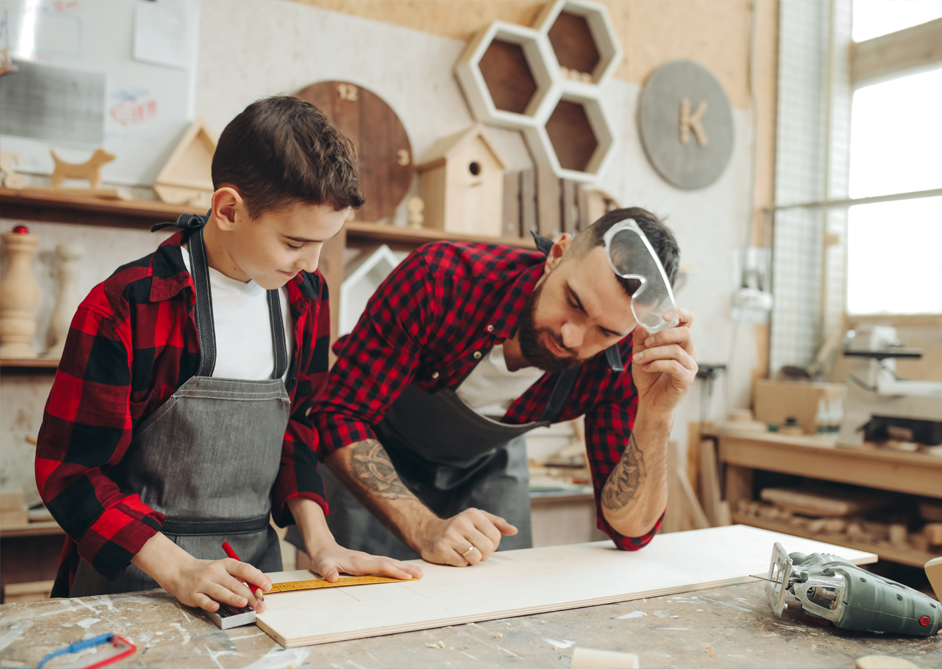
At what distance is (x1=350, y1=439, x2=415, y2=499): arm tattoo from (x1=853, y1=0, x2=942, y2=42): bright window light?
3515mm

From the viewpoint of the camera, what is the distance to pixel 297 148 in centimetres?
106

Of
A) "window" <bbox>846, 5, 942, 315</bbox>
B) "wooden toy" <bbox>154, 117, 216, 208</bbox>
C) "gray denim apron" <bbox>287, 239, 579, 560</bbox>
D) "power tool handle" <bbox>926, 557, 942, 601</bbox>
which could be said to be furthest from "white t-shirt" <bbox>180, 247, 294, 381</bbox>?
"window" <bbox>846, 5, 942, 315</bbox>

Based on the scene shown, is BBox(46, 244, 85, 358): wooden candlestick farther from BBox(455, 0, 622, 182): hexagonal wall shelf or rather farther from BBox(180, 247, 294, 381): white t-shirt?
BBox(455, 0, 622, 182): hexagonal wall shelf

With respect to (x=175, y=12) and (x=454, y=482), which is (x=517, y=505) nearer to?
(x=454, y=482)

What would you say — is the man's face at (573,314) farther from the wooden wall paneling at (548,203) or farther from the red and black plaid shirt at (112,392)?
the wooden wall paneling at (548,203)

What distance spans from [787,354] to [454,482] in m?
2.62

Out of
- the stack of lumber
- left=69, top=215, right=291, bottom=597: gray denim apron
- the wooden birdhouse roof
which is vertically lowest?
the stack of lumber

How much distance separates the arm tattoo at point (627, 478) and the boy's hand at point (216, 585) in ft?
2.48

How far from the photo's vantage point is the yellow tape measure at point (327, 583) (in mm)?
1047

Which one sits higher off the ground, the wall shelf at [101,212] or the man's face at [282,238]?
the wall shelf at [101,212]

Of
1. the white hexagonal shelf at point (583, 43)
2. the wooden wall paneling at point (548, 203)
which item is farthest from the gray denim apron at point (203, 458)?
the white hexagonal shelf at point (583, 43)

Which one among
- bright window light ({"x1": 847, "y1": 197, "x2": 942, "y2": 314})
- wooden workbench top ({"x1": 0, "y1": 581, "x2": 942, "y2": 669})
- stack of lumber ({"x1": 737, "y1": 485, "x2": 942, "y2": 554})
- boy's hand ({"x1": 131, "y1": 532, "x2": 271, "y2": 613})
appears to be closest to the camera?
wooden workbench top ({"x1": 0, "y1": 581, "x2": 942, "y2": 669})

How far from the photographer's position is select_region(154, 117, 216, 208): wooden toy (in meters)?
2.28

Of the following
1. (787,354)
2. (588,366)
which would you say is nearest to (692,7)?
(787,354)
